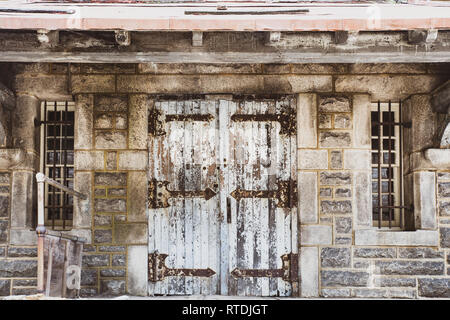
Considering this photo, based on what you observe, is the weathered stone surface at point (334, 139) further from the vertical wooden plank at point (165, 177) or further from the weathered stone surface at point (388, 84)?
the vertical wooden plank at point (165, 177)

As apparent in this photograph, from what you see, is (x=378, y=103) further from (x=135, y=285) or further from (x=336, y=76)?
(x=135, y=285)

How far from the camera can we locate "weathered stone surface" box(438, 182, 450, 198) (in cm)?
609

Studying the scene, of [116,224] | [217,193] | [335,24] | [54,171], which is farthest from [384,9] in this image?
→ [54,171]

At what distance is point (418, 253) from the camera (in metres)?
5.98

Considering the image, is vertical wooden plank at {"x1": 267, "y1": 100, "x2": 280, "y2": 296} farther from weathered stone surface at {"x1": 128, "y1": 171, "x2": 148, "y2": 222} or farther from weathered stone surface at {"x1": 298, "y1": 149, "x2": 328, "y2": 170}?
weathered stone surface at {"x1": 128, "y1": 171, "x2": 148, "y2": 222}

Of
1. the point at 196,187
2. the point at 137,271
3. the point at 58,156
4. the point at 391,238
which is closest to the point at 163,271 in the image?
the point at 137,271

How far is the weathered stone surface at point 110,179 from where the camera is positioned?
605cm

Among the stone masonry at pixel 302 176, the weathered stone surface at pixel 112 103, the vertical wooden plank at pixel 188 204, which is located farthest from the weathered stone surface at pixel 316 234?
the weathered stone surface at pixel 112 103

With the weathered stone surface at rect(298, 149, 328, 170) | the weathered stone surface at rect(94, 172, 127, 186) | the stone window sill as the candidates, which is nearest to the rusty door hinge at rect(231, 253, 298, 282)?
the stone window sill

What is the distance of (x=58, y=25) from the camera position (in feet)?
15.1

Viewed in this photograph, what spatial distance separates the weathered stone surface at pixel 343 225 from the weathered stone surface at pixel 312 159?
0.64 m

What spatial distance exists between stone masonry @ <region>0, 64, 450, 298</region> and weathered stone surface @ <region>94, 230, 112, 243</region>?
0.01 m

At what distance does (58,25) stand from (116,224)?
239 cm

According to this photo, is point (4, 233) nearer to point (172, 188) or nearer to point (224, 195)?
point (172, 188)
